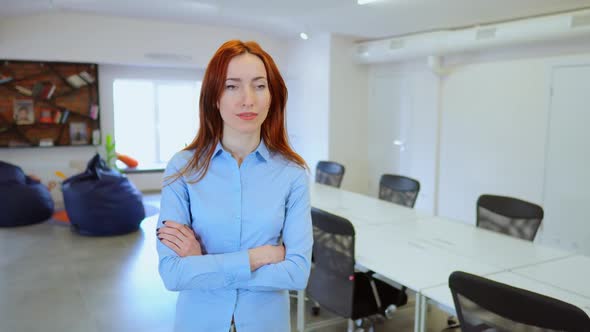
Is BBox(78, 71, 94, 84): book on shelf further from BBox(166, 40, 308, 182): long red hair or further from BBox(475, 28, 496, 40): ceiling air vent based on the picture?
BBox(166, 40, 308, 182): long red hair

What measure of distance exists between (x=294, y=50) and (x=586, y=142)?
4924 mm

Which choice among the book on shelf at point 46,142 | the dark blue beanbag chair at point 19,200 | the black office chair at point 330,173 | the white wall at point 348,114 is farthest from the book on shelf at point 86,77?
the black office chair at point 330,173

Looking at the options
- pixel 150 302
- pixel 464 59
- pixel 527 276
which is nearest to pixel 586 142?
pixel 464 59

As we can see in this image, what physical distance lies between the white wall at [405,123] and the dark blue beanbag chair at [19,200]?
16.4 feet

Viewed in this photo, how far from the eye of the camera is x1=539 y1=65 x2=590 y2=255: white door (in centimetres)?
485

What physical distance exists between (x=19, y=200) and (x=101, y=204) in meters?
1.30

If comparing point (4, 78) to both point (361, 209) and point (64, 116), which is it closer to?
point (64, 116)

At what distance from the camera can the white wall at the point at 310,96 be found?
24.2 feet

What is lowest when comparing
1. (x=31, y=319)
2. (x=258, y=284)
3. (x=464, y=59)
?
(x=31, y=319)

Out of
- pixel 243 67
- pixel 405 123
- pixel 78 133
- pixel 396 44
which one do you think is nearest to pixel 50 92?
pixel 78 133

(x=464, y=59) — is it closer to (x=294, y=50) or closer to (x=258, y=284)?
(x=294, y=50)

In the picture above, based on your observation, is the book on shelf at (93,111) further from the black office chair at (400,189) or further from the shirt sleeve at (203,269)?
the shirt sleeve at (203,269)

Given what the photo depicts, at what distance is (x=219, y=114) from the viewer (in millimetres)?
1370

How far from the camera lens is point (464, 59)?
19.9 ft
